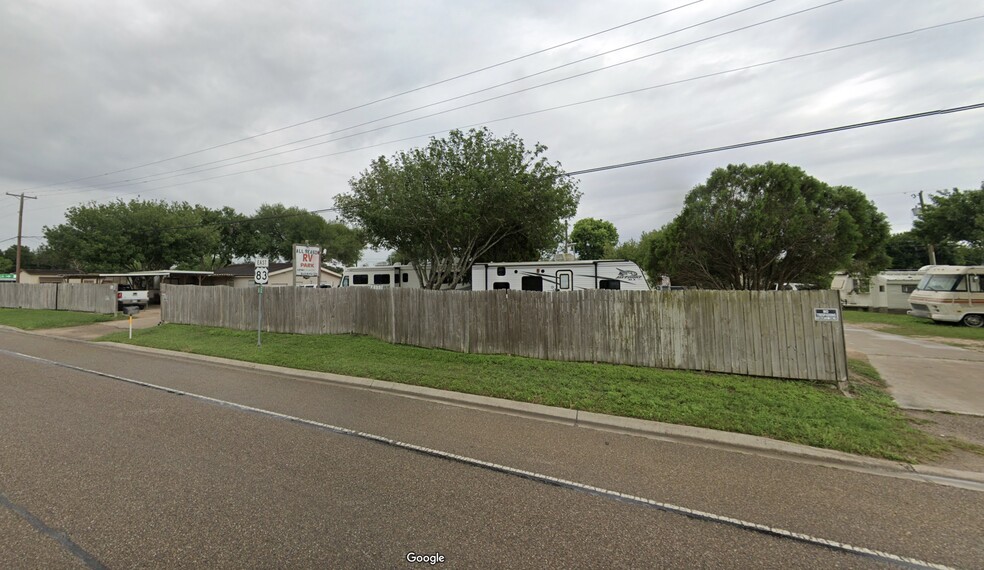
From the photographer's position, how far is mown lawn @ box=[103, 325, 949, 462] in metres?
5.18

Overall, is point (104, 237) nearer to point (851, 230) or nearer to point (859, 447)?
point (859, 447)

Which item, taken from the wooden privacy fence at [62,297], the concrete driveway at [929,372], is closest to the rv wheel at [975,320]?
the concrete driveway at [929,372]

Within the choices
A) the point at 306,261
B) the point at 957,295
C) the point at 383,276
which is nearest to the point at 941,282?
the point at 957,295

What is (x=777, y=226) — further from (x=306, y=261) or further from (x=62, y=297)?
(x=62, y=297)

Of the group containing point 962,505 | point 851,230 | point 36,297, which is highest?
point 851,230

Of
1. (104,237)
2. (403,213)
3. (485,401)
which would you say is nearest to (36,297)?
(104,237)

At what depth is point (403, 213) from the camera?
15.8 metres

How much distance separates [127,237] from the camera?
116 ft

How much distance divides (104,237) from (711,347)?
45.5 meters

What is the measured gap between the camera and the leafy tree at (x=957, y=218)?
66.3 feet

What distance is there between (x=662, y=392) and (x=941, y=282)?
69.0 ft

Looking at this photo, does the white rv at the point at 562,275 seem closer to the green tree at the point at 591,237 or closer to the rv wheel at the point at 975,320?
the rv wheel at the point at 975,320

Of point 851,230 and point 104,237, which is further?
point 104,237

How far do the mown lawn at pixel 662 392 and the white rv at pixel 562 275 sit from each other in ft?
17.5
